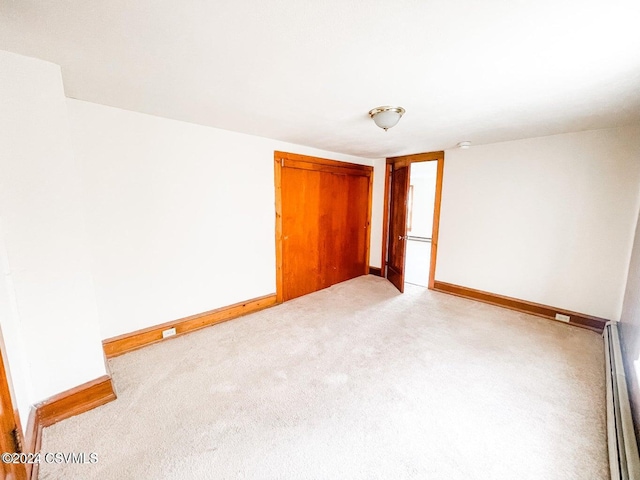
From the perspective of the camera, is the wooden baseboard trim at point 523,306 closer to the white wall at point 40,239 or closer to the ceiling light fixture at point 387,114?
the ceiling light fixture at point 387,114

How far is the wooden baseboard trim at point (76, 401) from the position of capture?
1.49 metres

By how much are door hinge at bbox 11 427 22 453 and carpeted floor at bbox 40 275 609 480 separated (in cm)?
20

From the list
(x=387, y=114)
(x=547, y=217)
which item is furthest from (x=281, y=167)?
(x=547, y=217)

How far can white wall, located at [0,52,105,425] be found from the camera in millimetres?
1325

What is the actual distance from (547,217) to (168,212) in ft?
13.5

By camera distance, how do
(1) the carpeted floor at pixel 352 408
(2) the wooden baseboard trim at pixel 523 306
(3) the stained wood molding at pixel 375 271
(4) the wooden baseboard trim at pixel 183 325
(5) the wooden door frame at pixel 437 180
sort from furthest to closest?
1. (3) the stained wood molding at pixel 375 271
2. (5) the wooden door frame at pixel 437 180
3. (2) the wooden baseboard trim at pixel 523 306
4. (4) the wooden baseboard trim at pixel 183 325
5. (1) the carpeted floor at pixel 352 408

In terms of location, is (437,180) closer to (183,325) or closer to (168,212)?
(168,212)

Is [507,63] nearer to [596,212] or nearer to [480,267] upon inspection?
[596,212]

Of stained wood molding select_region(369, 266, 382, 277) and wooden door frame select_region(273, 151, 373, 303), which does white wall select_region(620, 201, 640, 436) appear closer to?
stained wood molding select_region(369, 266, 382, 277)

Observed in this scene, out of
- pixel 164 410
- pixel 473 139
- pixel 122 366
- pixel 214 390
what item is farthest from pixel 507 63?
pixel 122 366

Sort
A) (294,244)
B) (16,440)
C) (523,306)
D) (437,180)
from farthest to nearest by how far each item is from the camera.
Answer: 1. (437,180)
2. (294,244)
3. (523,306)
4. (16,440)

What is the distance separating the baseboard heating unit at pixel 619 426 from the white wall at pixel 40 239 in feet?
9.66

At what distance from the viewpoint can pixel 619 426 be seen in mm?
1365

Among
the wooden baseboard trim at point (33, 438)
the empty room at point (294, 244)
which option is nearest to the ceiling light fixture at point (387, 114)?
the empty room at point (294, 244)
